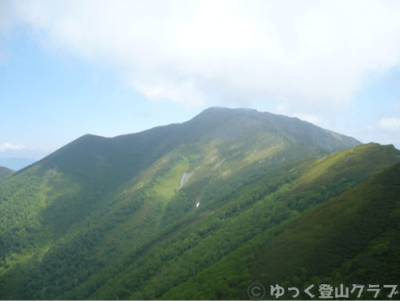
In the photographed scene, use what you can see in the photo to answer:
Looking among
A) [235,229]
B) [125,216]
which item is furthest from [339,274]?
[125,216]

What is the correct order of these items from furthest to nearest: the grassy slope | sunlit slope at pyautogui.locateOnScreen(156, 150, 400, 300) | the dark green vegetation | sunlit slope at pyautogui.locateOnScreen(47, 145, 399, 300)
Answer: the grassy slope, sunlit slope at pyautogui.locateOnScreen(47, 145, 399, 300), the dark green vegetation, sunlit slope at pyautogui.locateOnScreen(156, 150, 400, 300)

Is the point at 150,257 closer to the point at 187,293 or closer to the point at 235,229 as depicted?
the point at 235,229

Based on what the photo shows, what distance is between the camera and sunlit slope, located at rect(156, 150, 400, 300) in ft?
104

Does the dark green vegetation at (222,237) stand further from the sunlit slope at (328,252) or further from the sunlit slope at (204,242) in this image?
the sunlit slope at (204,242)

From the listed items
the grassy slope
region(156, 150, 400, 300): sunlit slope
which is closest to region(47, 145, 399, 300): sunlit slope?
the grassy slope

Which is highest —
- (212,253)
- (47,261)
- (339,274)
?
(339,274)

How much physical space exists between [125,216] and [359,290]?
170 meters

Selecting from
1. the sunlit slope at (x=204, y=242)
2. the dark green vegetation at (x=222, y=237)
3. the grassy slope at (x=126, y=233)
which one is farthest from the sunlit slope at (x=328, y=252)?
the grassy slope at (x=126, y=233)

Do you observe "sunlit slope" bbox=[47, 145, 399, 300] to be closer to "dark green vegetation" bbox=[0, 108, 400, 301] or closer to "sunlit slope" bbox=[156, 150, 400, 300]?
"dark green vegetation" bbox=[0, 108, 400, 301]

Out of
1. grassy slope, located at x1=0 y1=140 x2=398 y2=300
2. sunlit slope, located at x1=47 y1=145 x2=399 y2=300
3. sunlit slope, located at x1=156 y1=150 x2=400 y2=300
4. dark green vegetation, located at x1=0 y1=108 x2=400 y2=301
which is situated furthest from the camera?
grassy slope, located at x1=0 y1=140 x2=398 y2=300

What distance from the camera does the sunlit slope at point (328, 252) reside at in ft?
104

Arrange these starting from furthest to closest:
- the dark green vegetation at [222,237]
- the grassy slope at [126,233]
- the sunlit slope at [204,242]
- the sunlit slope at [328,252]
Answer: the grassy slope at [126,233] < the sunlit slope at [204,242] < the dark green vegetation at [222,237] < the sunlit slope at [328,252]

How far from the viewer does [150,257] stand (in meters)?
104

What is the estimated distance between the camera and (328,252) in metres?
38.3
